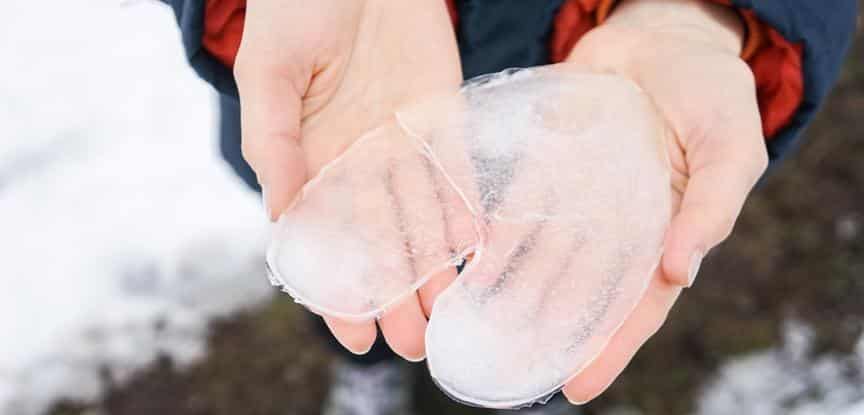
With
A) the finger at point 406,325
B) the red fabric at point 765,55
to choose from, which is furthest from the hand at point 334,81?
the red fabric at point 765,55

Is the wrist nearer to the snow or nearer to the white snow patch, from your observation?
the white snow patch

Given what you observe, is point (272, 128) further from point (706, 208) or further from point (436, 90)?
point (706, 208)

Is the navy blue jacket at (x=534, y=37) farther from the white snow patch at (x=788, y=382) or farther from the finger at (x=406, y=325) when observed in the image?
the white snow patch at (x=788, y=382)

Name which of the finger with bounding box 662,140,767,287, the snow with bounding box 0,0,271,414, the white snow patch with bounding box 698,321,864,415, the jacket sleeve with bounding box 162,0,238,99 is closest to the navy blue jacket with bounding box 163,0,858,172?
the jacket sleeve with bounding box 162,0,238,99

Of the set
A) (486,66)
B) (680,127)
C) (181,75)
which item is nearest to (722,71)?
(680,127)

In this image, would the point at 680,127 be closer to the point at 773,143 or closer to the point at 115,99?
the point at 773,143

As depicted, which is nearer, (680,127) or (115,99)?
(680,127)
